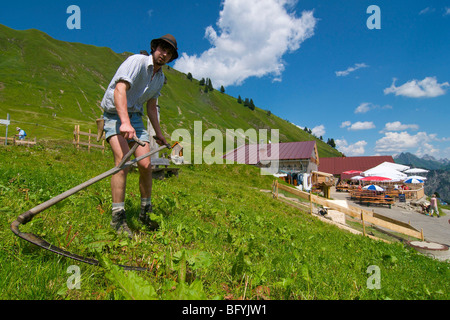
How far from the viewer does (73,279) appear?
72.6 inches

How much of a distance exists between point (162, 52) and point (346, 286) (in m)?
3.84

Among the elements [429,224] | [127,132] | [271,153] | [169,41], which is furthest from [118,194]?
[271,153]

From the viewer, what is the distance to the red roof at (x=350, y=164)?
83000 millimetres

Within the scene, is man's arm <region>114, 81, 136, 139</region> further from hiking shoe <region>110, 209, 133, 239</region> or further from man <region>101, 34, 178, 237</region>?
hiking shoe <region>110, 209, 133, 239</region>

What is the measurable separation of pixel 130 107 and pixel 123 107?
0.60 m

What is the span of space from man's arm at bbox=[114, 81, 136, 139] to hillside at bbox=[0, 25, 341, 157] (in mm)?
42823

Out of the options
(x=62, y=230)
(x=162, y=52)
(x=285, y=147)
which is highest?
(x=285, y=147)

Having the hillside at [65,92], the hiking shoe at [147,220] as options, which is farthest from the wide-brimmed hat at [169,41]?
the hillside at [65,92]

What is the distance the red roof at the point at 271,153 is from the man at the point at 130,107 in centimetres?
4401

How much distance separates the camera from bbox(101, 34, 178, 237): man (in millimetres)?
3053

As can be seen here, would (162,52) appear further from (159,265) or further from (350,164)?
(350,164)

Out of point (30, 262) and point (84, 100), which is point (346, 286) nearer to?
point (30, 262)

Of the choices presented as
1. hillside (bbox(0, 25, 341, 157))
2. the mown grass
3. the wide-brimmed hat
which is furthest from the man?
hillside (bbox(0, 25, 341, 157))
